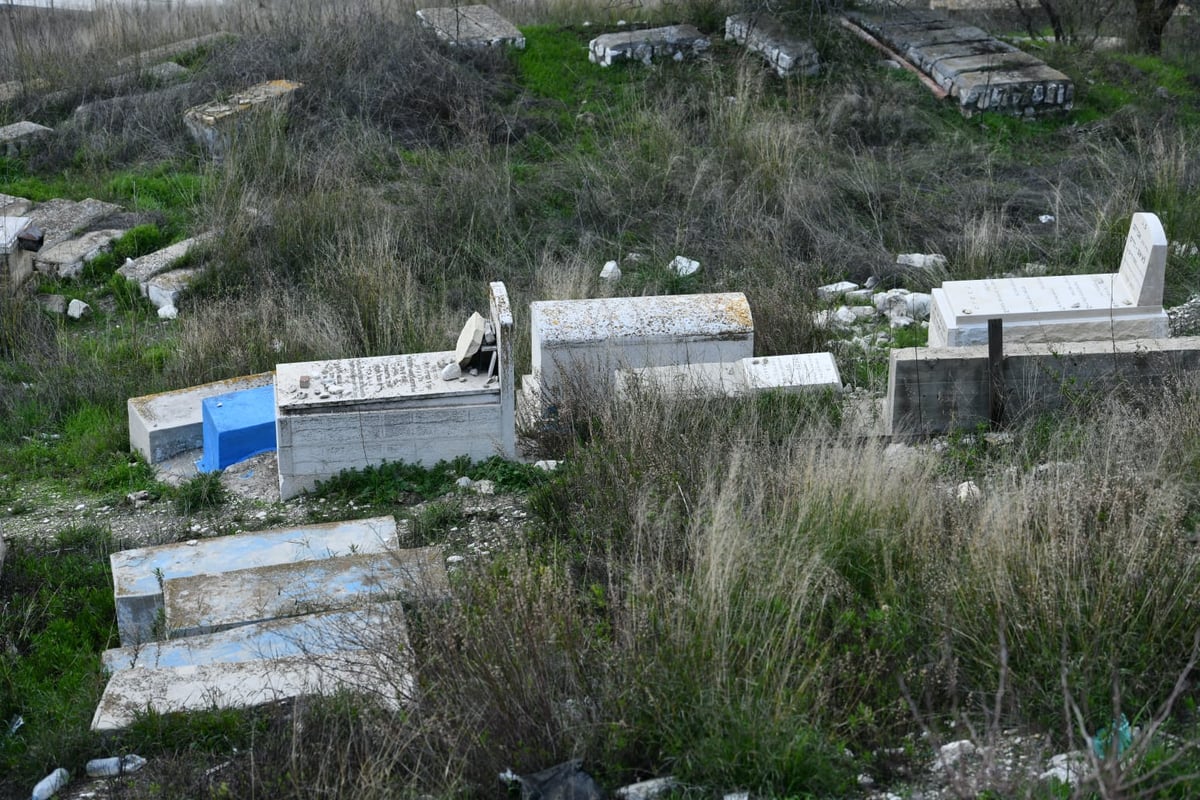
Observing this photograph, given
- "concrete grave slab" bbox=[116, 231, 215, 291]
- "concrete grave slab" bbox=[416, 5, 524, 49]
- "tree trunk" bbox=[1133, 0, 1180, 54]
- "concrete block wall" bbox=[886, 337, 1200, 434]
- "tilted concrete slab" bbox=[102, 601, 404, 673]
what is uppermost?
"concrete grave slab" bbox=[416, 5, 524, 49]

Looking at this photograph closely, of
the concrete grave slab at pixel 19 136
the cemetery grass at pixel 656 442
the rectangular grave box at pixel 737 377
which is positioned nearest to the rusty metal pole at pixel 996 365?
the cemetery grass at pixel 656 442

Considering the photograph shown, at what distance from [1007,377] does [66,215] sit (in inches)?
352

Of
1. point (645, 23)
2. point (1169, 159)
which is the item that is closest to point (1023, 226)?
point (1169, 159)

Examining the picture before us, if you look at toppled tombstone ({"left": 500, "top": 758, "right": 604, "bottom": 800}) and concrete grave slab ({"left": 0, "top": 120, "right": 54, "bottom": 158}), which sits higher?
concrete grave slab ({"left": 0, "top": 120, "right": 54, "bottom": 158})

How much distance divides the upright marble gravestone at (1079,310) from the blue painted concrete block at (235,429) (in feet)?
13.9

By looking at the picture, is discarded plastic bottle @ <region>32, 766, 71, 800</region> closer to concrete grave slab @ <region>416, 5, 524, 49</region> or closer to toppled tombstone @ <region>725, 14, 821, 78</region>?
toppled tombstone @ <region>725, 14, 821, 78</region>

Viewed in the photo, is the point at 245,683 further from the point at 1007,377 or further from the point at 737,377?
the point at 1007,377

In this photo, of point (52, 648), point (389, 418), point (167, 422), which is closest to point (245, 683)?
point (52, 648)

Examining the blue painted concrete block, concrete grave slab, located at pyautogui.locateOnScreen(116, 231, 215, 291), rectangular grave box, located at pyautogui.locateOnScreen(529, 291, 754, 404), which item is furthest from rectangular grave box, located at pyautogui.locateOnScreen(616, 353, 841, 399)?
concrete grave slab, located at pyautogui.locateOnScreen(116, 231, 215, 291)

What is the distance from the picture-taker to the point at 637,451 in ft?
20.3

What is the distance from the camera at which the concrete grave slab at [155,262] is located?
10711 mm

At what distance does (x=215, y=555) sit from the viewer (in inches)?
243

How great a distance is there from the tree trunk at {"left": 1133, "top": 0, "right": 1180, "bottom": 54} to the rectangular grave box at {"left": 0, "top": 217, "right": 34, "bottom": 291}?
13.5 meters

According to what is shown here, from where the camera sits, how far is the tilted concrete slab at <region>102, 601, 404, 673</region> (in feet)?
16.4
